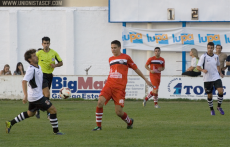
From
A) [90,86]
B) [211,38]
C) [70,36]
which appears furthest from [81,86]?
[211,38]

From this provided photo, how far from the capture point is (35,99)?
8.90 metres

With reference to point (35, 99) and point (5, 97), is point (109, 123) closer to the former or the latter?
point (35, 99)

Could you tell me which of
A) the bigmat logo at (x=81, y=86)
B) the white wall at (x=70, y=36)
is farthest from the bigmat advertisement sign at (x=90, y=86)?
the white wall at (x=70, y=36)

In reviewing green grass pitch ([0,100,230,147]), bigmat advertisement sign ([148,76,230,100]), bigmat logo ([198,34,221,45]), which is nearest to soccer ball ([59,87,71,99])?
green grass pitch ([0,100,230,147])

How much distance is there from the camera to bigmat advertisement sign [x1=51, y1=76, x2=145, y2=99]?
20547 millimetres

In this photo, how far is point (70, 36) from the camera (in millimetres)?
28312

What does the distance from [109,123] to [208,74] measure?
3708 millimetres

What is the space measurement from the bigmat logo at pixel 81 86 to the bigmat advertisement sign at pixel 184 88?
2.85m

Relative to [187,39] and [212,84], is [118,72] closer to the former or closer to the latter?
[212,84]

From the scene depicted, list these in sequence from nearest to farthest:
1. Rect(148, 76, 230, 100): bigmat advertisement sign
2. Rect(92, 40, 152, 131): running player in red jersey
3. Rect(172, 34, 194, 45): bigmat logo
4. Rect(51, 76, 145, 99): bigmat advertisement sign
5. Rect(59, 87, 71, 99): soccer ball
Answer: Rect(92, 40, 152, 131): running player in red jersey, Rect(59, 87, 71, 99): soccer ball, Rect(148, 76, 230, 100): bigmat advertisement sign, Rect(51, 76, 145, 99): bigmat advertisement sign, Rect(172, 34, 194, 45): bigmat logo

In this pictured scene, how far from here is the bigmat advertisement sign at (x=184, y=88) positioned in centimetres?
2025

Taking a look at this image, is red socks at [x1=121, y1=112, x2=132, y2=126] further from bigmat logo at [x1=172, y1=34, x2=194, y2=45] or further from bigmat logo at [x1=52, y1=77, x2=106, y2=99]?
bigmat logo at [x1=172, y1=34, x2=194, y2=45]

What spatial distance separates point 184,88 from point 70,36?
34.1 feet

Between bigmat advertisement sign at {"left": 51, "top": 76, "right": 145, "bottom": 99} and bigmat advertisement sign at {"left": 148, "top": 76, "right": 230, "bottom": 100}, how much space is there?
1.05 metres
